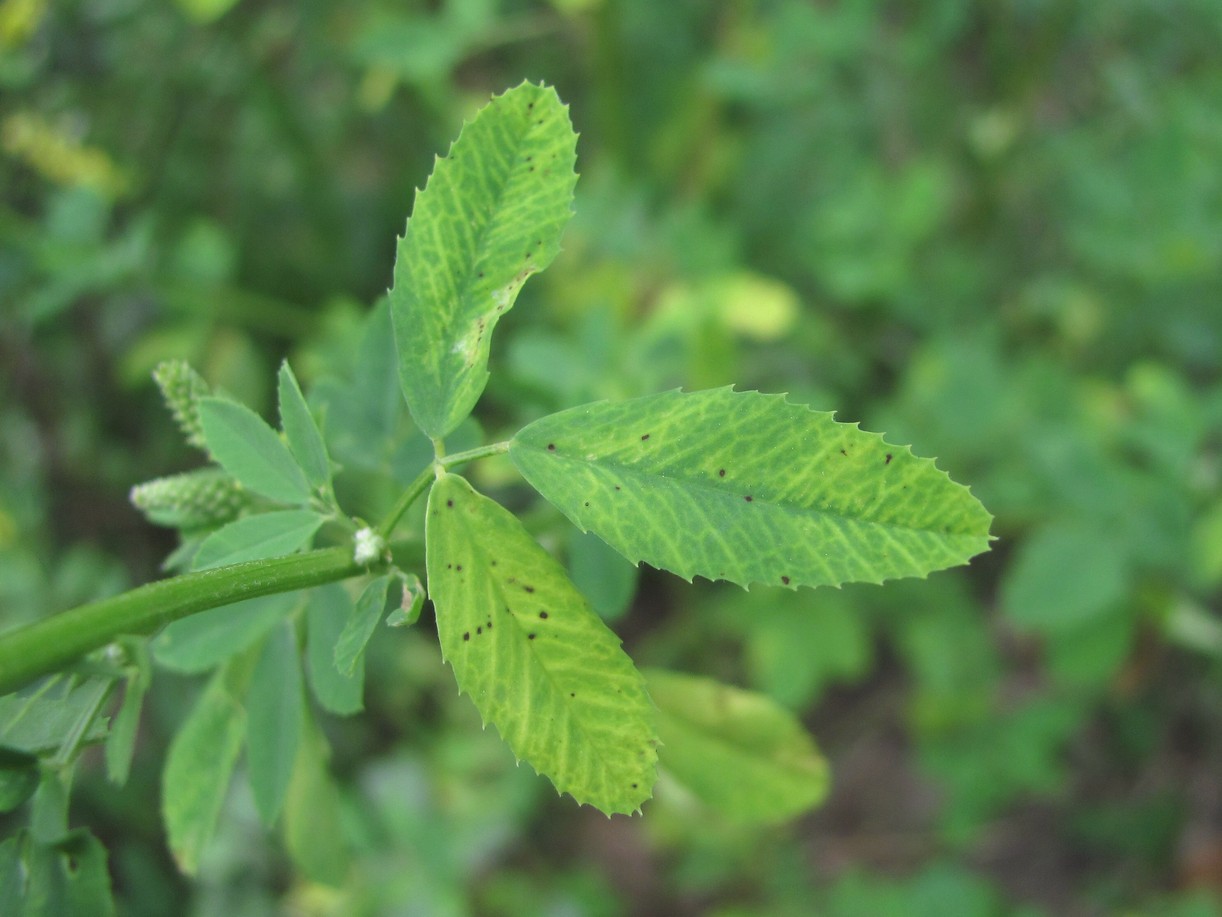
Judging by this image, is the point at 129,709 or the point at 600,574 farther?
the point at 600,574

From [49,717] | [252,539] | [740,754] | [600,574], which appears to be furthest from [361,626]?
[740,754]

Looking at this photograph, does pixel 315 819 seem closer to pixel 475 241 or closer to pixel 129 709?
pixel 129 709

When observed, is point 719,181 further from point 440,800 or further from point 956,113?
point 440,800

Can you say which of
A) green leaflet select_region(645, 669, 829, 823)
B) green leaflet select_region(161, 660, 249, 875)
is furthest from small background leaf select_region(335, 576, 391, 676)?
green leaflet select_region(645, 669, 829, 823)

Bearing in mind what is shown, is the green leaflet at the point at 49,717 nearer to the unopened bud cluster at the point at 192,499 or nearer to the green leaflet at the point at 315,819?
the unopened bud cluster at the point at 192,499

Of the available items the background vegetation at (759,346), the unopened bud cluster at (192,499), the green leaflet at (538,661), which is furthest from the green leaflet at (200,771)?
the background vegetation at (759,346)

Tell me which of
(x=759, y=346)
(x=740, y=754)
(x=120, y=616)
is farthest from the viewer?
(x=759, y=346)

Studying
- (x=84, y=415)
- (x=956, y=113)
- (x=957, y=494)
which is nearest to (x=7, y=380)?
(x=84, y=415)
